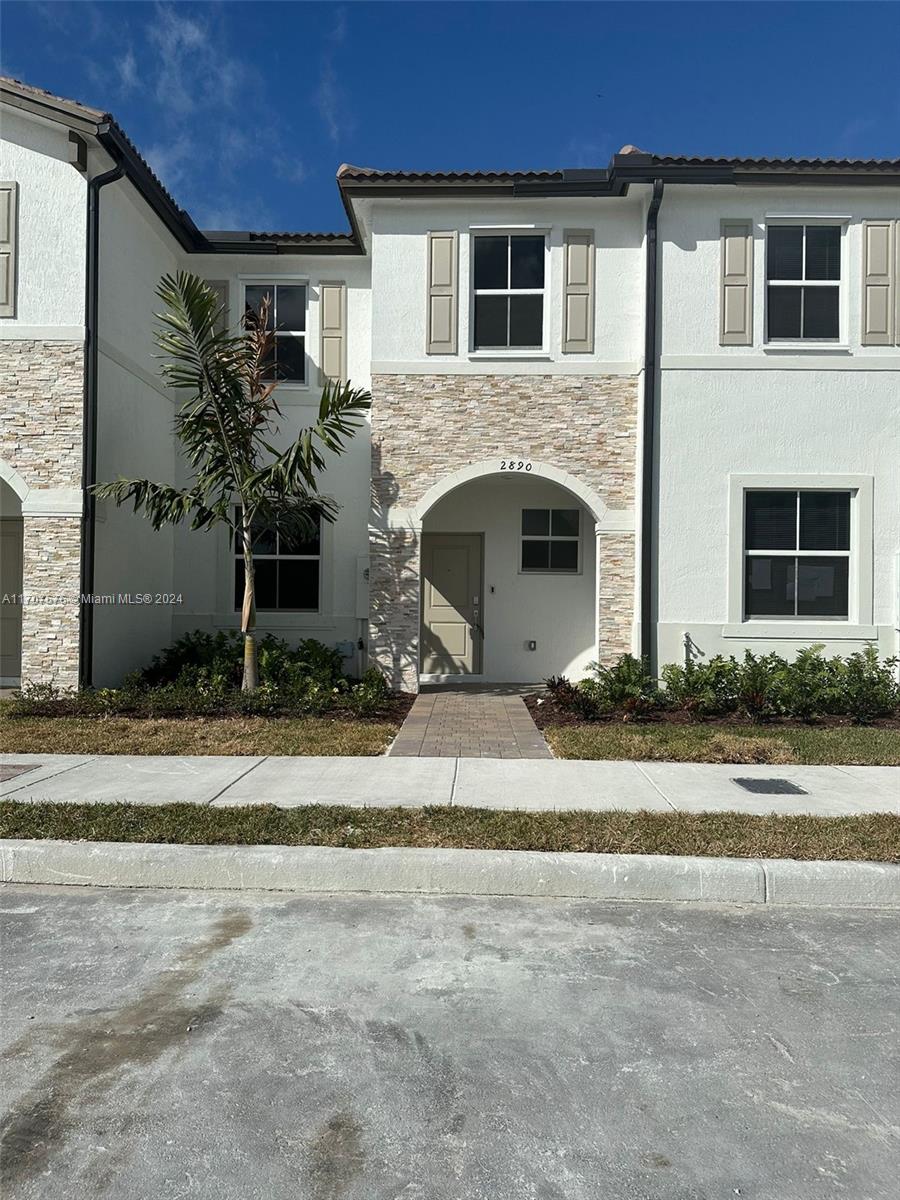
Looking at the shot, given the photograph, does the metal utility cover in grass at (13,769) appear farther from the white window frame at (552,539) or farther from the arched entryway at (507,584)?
the white window frame at (552,539)

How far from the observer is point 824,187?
1091cm

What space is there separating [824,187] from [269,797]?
10550mm

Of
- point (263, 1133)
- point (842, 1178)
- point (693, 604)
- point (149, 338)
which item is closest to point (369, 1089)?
point (263, 1133)

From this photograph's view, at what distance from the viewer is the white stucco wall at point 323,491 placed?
12.9 metres

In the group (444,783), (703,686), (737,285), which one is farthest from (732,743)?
(737,285)

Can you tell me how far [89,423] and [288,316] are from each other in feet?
13.5

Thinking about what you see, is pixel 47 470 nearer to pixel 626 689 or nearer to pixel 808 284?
pixel 626 689

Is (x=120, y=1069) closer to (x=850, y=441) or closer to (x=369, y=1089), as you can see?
(x=369, y=1089)

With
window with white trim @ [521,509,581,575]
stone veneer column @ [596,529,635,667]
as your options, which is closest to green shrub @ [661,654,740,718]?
stone veneer column @ [596,529,635,667]

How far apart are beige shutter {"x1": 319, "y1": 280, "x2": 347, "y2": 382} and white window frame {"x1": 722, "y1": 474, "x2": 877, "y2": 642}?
627 centimetres

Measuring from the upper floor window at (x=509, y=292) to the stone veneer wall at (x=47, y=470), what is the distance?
544cm

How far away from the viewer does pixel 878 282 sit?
11.0 metres

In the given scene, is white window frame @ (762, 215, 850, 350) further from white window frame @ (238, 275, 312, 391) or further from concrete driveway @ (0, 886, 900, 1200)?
concrete driveway @ (0, 886, 900, 1200)

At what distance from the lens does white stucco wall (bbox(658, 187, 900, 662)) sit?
1105cm
